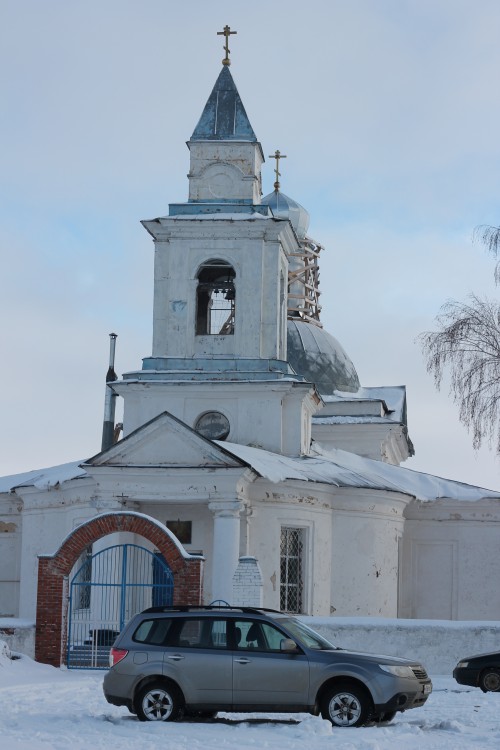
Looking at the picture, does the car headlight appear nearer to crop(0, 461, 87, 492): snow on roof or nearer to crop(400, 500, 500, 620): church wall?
crop(0, 461, 87, 492): snow on roof

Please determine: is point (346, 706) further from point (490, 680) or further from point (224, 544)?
point (224, 544)

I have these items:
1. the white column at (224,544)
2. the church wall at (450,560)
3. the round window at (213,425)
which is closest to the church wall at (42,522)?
the round window at (213,425)

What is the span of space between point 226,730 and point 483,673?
6.95 metres

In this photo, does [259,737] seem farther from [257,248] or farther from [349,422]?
[349,422]

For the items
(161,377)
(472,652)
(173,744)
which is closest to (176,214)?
(161,377)

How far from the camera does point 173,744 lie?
38.1 ft

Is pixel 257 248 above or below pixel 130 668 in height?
above

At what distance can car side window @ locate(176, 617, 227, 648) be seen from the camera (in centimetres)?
1405

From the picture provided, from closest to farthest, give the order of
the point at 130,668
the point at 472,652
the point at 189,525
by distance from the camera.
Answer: the point at 130,668, the point at 472,652, the point at 189,525

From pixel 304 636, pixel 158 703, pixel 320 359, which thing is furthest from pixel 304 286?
pixel 158 703

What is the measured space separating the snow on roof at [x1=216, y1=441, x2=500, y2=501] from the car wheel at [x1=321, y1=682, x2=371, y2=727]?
1313cm

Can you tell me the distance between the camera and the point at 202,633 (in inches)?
559

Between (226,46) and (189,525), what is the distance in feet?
40.8

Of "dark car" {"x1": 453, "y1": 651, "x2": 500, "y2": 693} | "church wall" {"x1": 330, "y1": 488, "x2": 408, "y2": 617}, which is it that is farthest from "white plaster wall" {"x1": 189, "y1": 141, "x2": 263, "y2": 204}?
"dark car" {"x1": 453, "y1": 651, "x2": 500, "y2": 693}
